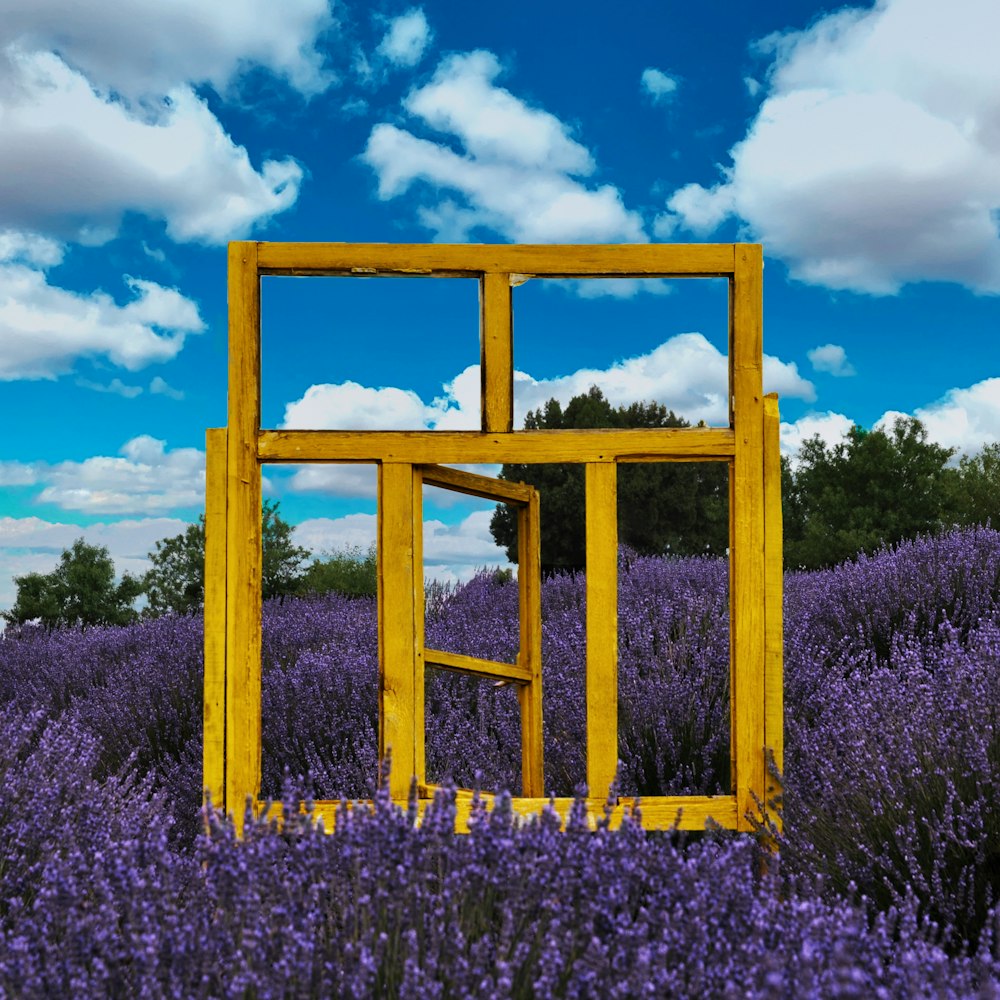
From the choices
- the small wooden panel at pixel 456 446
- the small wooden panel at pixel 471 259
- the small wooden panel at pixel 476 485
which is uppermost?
the small wooden panel at pixel 471 259

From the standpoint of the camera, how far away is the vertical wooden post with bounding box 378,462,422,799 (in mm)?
2695

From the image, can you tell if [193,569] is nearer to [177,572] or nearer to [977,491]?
[177,572]

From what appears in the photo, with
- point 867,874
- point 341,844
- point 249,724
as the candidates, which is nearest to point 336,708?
point 249,724

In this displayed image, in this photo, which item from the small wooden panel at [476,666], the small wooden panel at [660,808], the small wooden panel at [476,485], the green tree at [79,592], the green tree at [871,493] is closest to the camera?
the small wooden panel at [660,808]

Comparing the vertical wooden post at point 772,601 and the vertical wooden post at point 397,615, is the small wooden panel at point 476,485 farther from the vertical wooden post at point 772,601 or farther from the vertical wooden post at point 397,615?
the vertical wooden post at point 772,601

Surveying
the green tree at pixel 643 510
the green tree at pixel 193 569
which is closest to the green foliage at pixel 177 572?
the green tree at pixel 193 569

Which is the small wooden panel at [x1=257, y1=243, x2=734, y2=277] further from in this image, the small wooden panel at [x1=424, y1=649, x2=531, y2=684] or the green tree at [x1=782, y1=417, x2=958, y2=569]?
the green tree at [x1=782, y1=417, x2=958, y2=569]

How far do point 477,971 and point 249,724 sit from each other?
149 cm

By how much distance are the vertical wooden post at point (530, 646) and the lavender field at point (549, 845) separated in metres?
0.11

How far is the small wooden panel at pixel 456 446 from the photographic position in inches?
106

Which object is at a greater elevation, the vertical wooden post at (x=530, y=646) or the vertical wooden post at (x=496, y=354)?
the vertical wooden post at (x=496, y=354)

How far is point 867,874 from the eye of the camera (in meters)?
2.46

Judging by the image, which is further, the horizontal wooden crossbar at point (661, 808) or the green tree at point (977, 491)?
the green tree at point (977, 491)

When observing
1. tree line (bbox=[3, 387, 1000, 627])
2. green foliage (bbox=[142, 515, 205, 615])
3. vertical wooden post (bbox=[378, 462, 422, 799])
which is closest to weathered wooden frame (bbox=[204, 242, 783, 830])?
vertical wooden post (bbox=[378, 462, 422, 799])
